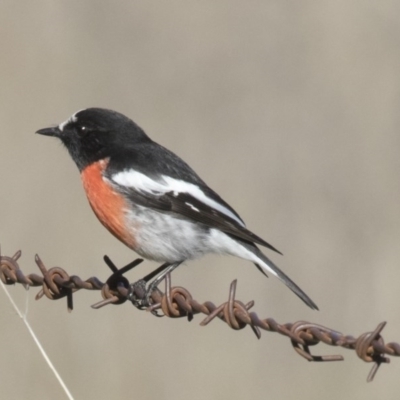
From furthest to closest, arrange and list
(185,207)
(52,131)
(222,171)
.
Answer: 1. (222,171)
2. (52,131)
3. (185,207)

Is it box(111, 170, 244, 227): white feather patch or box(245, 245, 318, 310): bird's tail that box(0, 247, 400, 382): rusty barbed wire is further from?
box(245, 245, 318, 310): bird's tail

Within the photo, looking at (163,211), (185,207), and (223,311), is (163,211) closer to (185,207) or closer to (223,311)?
(185,207)

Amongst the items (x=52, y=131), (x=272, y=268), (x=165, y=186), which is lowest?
(x=272, y=268)

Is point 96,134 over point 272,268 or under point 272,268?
over

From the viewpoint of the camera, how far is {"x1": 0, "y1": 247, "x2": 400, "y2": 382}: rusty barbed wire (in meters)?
2.54

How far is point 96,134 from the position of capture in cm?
518

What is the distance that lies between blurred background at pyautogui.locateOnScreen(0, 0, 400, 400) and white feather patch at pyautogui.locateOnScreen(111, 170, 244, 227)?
4.34ft

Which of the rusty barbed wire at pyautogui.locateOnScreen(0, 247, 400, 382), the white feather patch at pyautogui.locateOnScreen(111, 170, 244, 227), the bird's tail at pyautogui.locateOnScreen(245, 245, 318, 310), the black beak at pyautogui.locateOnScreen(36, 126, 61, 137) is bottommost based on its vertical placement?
the bird's tail at pyautogui.locateOnScreen(245, 245, 318, 310)

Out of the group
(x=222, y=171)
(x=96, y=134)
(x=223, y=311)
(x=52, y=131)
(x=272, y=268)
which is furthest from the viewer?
(x=222, y=171)

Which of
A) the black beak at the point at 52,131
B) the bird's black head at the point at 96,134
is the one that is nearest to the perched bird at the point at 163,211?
the bird's black head at the point at 96,134

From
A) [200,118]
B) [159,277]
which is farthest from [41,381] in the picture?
[200,118]

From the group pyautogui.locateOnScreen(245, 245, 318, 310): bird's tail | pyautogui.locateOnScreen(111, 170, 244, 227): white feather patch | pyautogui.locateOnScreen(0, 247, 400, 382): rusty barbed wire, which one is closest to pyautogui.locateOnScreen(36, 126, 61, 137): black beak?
pyautogui.locateOnScreen(111, 170, 244, 227): white feather patch

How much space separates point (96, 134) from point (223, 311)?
239cm

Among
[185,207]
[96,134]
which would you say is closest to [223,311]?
[185,207]
